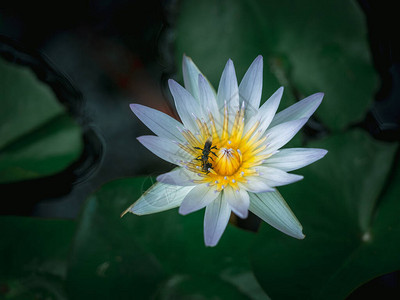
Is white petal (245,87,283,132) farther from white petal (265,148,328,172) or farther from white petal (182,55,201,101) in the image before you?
white petal (182,55,201,101)

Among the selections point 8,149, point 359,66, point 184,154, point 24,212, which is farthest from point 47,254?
point 359,66

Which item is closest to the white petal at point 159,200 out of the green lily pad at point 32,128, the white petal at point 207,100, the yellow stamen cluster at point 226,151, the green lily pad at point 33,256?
the yellow stamen cluster at point 226,151

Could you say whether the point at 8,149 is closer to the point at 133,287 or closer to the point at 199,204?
the point at 133,287

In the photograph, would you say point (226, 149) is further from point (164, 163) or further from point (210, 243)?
point (164, 163)

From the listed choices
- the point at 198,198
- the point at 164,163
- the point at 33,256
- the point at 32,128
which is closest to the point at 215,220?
the point at 198,198

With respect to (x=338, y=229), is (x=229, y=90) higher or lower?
higher
